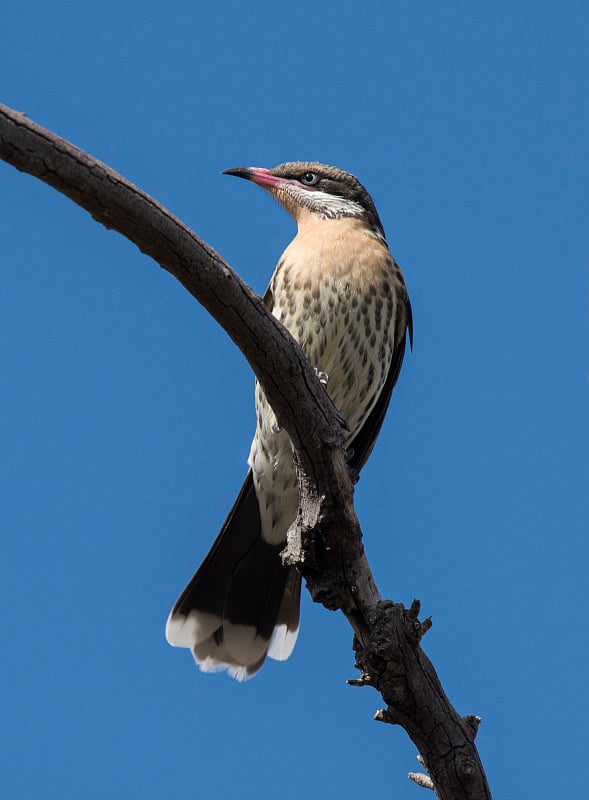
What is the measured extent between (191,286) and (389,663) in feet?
4.99

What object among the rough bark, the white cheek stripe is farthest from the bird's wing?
the rough bark

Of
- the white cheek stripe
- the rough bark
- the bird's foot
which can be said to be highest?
the white cheek stripe

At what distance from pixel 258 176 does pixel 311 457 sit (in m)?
2.55

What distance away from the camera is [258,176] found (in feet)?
21.1

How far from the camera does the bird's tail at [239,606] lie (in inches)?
224

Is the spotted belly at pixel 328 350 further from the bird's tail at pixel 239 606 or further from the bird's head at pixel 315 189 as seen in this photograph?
the bird's head at pixel 315 189

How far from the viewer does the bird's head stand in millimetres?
6293

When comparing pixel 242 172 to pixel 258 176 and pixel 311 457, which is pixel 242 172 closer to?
pixel 258 176

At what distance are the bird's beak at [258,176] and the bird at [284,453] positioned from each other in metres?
0.65

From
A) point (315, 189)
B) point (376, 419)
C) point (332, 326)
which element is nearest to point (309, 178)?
point (315, 189)

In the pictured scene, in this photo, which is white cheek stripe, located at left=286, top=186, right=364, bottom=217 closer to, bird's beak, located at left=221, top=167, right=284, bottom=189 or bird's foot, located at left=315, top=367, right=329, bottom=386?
bird's beak, located at left=221, top=167, right=284, bottom=189

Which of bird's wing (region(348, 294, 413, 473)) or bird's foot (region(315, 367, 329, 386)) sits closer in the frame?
bird's foot (region(315, 367, 329, 386))

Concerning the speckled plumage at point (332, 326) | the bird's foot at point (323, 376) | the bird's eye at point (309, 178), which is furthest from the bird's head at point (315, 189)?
the bird's foot at point (323, 376)

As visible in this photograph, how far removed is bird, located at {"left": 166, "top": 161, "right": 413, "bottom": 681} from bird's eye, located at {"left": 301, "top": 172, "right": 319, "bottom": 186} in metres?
0.60
